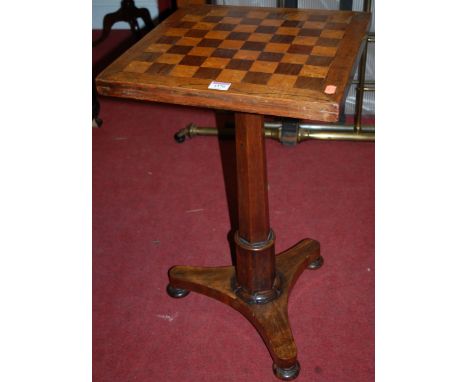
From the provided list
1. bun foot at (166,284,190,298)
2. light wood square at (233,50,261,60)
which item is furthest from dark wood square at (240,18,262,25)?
bun foot at (166,284,190,298)

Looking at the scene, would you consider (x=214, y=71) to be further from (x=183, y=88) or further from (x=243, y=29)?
(x=243, y=29)

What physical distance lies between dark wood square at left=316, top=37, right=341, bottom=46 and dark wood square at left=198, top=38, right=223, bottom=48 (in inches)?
10.9

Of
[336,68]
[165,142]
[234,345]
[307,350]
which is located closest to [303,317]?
[307,350]

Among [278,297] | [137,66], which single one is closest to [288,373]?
[278,297]

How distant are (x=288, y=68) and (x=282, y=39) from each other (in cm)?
21

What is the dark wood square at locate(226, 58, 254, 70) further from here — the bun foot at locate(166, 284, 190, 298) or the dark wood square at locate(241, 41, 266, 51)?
the bun foot at locate(166, 284, 190, 298)

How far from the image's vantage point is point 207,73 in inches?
55.2

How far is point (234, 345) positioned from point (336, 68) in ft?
3.30

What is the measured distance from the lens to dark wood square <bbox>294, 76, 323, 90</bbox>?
131 cm

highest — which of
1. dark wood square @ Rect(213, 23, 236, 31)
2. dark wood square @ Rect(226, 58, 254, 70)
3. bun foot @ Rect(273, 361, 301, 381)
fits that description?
dark wood square @ Rect(213, 23, 236, 31)

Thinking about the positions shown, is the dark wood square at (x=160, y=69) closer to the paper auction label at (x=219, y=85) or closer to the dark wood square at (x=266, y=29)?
the paper auction label at (x=219, y=85)

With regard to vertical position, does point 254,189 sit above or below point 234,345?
above

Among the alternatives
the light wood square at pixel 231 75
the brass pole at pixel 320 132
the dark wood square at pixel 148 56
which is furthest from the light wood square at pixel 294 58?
the brass pole at pixel 320 132

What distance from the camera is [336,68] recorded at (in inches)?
54.9
